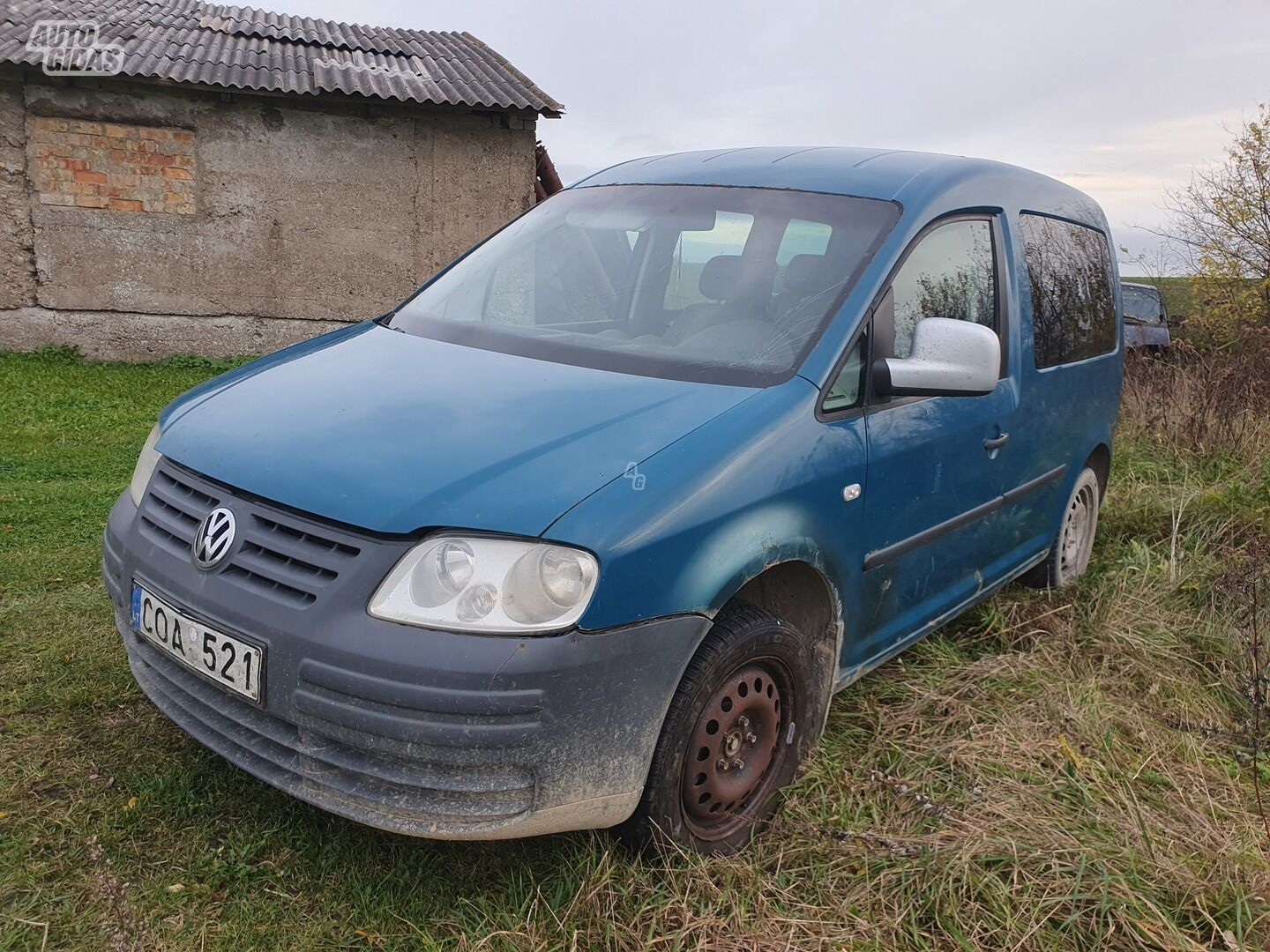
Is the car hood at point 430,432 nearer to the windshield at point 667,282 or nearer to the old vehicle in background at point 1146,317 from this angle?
the windshield at point 667,282

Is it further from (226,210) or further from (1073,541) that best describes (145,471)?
(226,210)

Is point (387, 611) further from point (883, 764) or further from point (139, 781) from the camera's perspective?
point (883, 764)

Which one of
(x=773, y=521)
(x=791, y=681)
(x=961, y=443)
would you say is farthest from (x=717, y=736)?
(x=961, y=443)

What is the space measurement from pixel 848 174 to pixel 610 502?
1667mm

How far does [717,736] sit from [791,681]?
0.29 metres

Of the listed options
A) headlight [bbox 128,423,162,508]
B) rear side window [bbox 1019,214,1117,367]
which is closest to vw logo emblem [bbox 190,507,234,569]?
headlight [bbox 128,423,162,508]

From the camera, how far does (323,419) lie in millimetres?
2350

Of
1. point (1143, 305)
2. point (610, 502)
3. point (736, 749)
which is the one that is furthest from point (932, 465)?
point (1143, 305)

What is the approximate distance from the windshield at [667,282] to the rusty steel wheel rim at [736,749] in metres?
0.74

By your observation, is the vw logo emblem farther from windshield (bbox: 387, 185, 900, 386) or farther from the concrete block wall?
the concrete block wall

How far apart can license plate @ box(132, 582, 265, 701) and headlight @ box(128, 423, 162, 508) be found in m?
0.31

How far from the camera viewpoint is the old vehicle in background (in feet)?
38.0

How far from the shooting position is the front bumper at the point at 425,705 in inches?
74.3

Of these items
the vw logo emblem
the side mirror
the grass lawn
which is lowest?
the grass lawn
